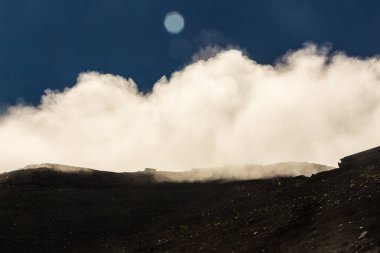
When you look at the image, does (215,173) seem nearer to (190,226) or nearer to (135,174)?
(135,174)

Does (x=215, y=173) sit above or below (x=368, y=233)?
above

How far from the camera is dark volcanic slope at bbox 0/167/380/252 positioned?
32.7 metres

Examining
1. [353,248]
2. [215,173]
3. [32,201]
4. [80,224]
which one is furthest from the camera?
[215,173]

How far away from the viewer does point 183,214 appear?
230 feet

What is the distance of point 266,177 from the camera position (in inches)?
4670

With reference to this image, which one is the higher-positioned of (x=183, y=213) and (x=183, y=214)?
(x=183, y=213)

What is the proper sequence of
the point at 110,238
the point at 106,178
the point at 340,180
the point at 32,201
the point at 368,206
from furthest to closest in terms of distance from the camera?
the point at 106,178, the point at 32,201, the point at 110,238, the point at 340,180, the point at 368,206

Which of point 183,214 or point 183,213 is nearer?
point 183,214

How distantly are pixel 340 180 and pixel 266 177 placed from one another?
72.0m

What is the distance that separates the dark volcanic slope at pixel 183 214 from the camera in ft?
107

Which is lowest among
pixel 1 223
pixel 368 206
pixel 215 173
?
pixel 368 206

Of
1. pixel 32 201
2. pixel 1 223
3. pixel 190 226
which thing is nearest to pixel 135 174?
pixel 32 201

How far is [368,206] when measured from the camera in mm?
33031

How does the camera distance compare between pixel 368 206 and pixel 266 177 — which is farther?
pixel 266 177
